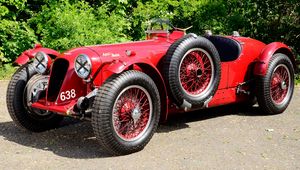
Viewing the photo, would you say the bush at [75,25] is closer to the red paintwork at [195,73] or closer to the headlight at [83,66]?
the red paintwork at [195,73]

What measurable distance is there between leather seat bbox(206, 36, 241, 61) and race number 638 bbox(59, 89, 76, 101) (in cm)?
219

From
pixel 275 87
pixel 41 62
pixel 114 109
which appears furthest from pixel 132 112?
pixel 275 87

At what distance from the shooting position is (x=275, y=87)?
24.3ft

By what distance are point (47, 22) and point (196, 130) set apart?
5551mm

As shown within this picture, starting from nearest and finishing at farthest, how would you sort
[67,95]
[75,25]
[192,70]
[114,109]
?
1. [114,109]
2. [67,95]
3. [192,70]
4. [75,25]

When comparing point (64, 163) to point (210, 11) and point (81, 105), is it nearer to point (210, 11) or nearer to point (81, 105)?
point (81, 105)

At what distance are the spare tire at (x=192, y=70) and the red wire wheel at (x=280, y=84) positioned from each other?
1.31 metres

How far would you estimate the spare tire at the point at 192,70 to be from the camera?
19.4ft

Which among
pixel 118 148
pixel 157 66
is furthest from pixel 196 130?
pixel 118 148

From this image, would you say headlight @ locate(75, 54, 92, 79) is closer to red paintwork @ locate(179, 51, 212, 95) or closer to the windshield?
red paintwork @ locate(179, 51, 212, 95)

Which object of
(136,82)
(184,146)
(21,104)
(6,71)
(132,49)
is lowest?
(6,71)

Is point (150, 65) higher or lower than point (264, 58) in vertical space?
higher

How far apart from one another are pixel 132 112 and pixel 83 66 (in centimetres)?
72

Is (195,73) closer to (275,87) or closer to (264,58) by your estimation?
(264,58)
